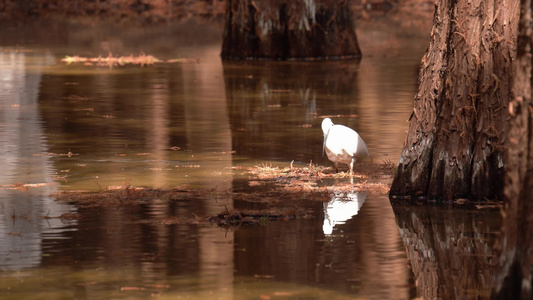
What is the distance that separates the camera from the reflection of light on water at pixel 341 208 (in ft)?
30.3

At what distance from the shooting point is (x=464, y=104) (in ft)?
33.0

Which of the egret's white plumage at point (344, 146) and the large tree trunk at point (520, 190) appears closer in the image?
the large tree trunk at point (520, 190)

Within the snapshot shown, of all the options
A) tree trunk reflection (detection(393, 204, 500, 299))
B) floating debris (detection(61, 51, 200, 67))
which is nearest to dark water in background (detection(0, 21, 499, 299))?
tree trunk reflection (detection(393, 204, 500, 299))

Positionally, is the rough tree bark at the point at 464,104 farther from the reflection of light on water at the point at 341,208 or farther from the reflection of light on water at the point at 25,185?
the reflection of light on water at the point at 25,185

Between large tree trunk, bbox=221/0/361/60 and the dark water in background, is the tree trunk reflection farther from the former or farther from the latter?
large tree trunk, bbox=221/0/361/60

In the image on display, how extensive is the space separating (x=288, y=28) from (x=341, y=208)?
16976 millimetres

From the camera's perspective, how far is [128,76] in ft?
75.0

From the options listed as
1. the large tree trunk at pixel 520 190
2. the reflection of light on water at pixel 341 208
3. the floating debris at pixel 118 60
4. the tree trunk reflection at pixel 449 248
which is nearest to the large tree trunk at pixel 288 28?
the floating debris at pixel 118 60

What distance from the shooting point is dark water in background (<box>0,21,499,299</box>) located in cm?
749

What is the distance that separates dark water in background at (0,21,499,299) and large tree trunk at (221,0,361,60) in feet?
6.77

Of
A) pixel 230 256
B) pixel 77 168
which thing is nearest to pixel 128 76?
pixel 77 168

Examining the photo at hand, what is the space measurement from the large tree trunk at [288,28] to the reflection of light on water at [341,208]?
15.9 metres

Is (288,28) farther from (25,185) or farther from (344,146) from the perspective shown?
(25,185)

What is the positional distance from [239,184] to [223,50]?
1692cm
